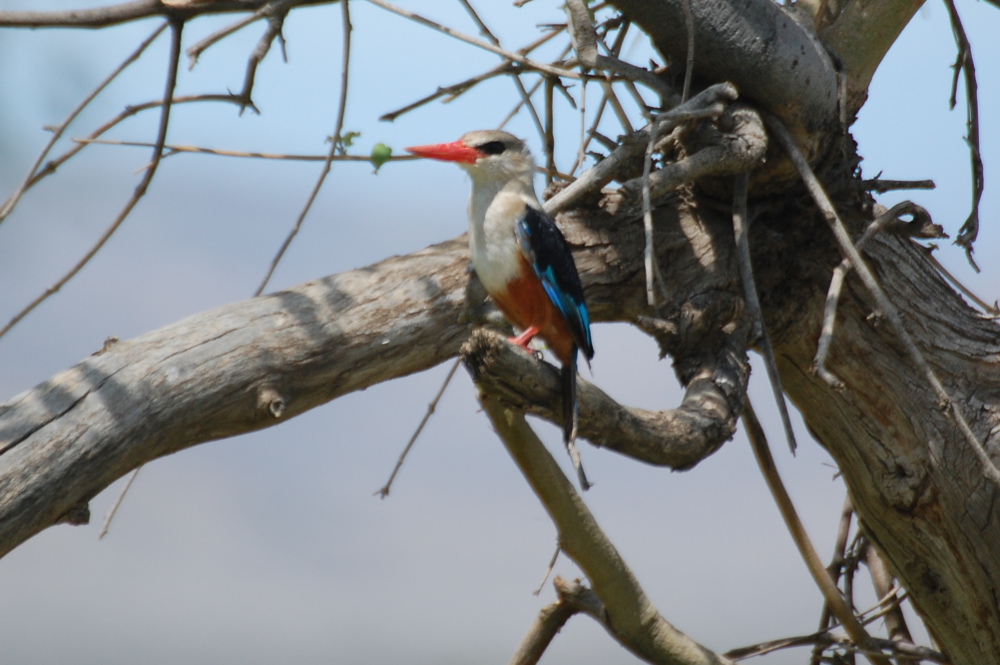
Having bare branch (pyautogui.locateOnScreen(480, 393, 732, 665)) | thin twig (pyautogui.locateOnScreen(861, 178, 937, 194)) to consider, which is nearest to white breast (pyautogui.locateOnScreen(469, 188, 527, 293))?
bare branch (pyautogui.locateOnScreen(480, 393, 732, 665))

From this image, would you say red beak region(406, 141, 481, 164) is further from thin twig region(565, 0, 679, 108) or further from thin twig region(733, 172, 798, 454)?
thin twig region(733, 172, 798, 454)

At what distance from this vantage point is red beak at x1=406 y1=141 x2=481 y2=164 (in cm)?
266

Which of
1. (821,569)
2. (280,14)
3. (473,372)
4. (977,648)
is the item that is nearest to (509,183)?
(280,14)

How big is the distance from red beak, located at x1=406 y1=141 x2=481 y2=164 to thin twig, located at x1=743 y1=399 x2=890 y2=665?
3.98 feet

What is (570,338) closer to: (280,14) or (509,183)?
(509,183)

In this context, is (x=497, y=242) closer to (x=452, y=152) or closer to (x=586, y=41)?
(x=452, y=152)

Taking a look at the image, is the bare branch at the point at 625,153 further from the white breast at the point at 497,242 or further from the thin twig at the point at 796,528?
the thin twig at the point at 796,528

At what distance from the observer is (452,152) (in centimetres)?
276

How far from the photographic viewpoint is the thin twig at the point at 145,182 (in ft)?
6.63

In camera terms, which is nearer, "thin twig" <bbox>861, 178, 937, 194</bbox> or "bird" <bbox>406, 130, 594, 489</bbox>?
"bird" <bbox>406, 130, 594, 489</bbox>

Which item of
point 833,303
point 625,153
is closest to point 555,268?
point 625,153

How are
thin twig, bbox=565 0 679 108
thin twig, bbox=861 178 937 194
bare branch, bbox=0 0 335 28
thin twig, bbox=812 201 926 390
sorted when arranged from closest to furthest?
bare branch, bbox=0 0 335 28, thin twig, bbox=812 201 926 390, thin twig, bbox=565 0 679 108, thin twig, bbox=861 178 937 194

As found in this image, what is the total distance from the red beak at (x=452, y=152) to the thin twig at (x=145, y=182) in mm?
757

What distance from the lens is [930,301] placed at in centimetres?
308
